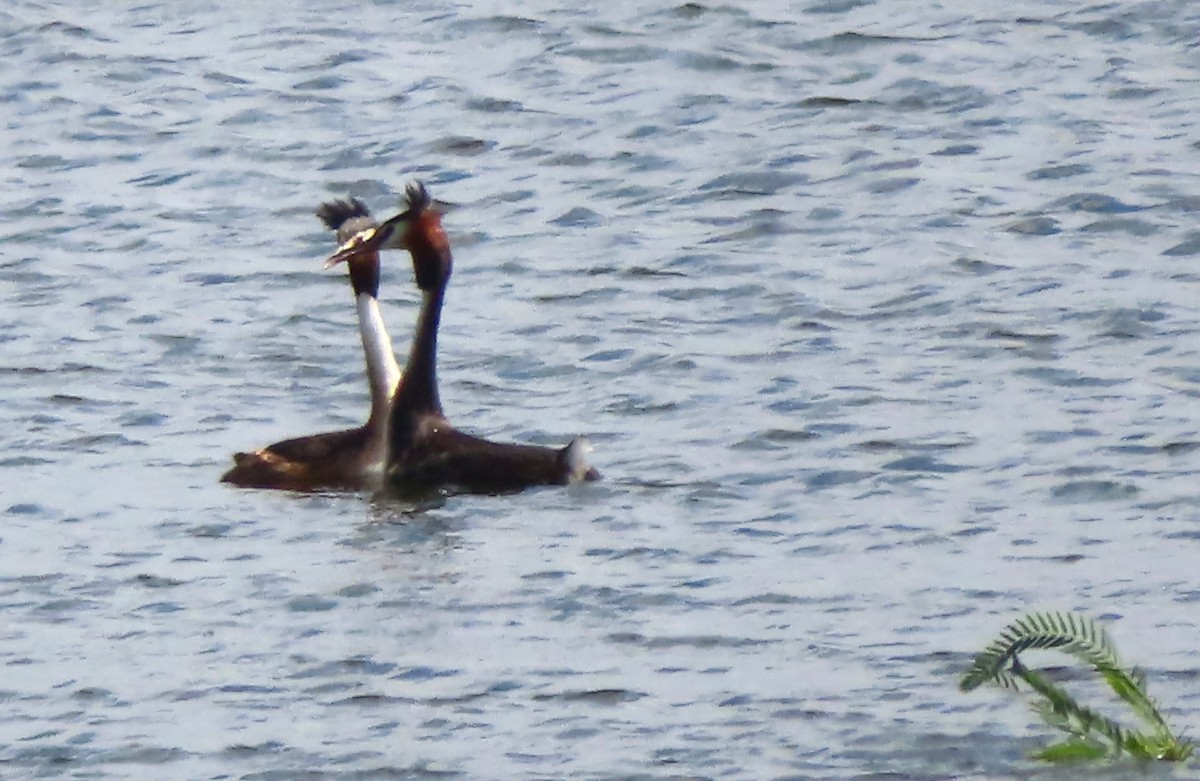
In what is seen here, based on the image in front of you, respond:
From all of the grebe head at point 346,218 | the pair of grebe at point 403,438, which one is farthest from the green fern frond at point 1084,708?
the grebe head at point 346,218

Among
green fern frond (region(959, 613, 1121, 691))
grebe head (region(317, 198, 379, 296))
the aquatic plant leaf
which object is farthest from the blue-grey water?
grebe head (region(317, 198, 379, 296))

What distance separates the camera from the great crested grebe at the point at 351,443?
12.6 metres

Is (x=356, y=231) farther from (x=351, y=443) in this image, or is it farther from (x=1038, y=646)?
(x=1038, y=646)

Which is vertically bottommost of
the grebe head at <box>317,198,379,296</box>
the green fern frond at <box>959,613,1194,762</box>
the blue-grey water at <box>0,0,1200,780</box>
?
the blue-grey water at <box>0,0,1200,780</box>

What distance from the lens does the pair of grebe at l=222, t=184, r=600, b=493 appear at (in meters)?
12.5

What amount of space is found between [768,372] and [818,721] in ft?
17.4

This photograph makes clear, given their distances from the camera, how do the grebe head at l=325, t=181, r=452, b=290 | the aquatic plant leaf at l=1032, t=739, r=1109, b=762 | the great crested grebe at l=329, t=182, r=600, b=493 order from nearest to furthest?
the aquatic plant leaf at l=1032, t=739, r=1109, b=762 < the great crested grebe at l=329, t=182, r=600, b=493 < the grebe head at l=325, t=181, r=452, b=290

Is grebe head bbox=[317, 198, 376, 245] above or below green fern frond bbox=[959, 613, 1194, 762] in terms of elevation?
below

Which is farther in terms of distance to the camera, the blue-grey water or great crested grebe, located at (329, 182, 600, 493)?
great crested grebe, located at (329, 182, 600, 493)

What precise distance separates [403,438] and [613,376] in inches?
55.8

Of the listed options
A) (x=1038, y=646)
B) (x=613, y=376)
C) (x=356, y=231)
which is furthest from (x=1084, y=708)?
(x=356, y=231)

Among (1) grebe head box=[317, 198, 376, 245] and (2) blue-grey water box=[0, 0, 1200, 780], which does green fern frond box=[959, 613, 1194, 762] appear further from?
(1) grebe head box=[317, 198, 376, 245]

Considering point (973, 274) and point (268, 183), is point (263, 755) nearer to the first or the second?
point (973, 274)

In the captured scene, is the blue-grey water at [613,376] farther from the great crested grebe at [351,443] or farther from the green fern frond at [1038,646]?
the green fern frond at [1038,646]
